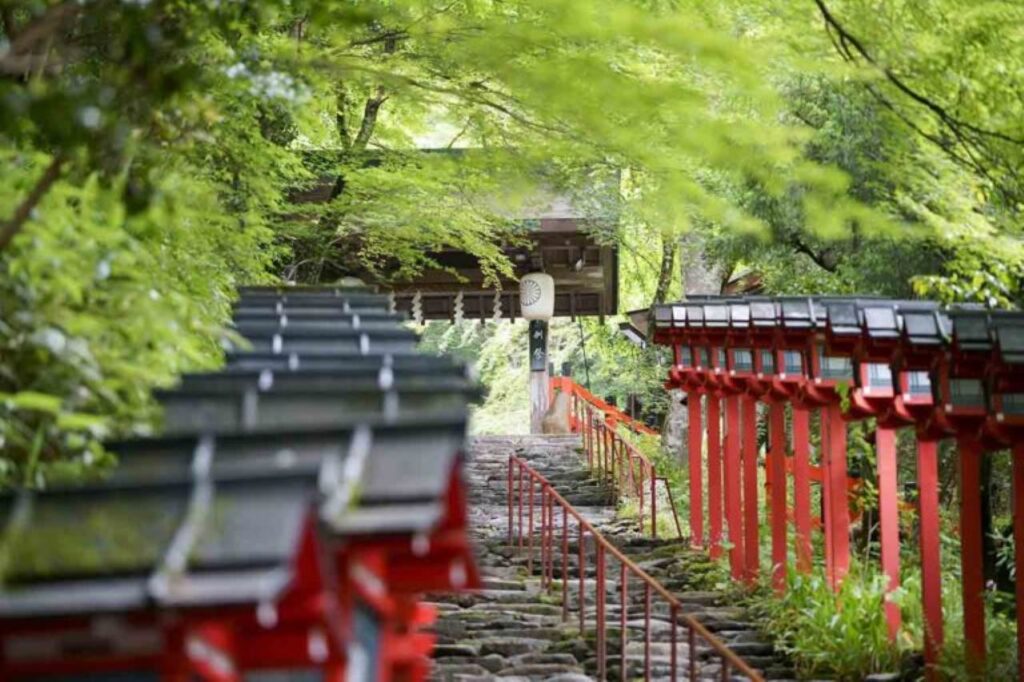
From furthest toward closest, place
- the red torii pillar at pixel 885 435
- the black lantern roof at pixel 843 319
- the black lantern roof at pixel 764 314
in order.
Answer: the black lantern roof at pixel 764 314
the black lantern roof at pixel 843 319
the red torii pillar at pixel 885 435

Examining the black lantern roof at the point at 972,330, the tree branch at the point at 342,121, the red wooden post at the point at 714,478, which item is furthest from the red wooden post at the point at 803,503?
the tree branch at the point at 342,121

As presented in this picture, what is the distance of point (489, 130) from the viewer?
11.1 m

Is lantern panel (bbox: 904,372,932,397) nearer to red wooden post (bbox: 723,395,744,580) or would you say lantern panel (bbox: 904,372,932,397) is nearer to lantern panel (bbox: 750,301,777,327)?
lantern panel (bbox: 750,301,777,327)

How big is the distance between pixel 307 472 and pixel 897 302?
30.7 feet

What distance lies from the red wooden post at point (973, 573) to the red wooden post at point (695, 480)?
6.59 meters

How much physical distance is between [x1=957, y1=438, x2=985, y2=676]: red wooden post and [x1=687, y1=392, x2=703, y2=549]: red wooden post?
6.59 metres

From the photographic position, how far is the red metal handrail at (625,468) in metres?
16.9

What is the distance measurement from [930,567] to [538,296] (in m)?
13.2

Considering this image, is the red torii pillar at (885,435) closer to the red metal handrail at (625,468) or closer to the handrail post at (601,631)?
the handrail post at (601,631)

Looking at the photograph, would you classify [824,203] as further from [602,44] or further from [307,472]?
[307,472]

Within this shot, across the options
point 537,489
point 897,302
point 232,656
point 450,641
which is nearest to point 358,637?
point 232,656

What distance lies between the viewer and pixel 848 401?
11.8 m

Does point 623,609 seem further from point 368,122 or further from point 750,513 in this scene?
point 368,122

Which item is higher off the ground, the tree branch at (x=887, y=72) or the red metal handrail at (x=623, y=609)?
the tree branch at (x=887, y=72)
